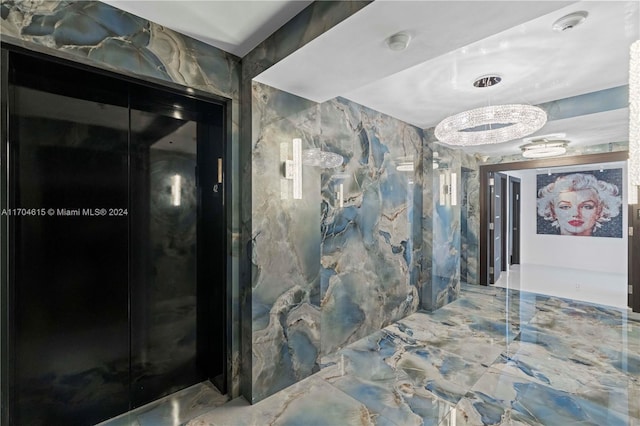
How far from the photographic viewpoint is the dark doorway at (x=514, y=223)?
25.3 ft

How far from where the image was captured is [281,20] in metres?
1.88

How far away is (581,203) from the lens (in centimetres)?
702

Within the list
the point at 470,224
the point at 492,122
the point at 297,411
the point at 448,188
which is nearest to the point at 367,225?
the point at 492,122

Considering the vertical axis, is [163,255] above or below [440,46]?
below

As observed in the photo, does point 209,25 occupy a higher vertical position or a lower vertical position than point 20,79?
higher

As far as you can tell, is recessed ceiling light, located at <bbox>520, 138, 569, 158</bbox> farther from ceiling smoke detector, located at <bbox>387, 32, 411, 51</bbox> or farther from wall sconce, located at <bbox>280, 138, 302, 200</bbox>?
wall sconce, located at <bbox>280, 138, 302, 200</bbox>

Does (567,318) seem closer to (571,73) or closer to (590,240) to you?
(571,73)

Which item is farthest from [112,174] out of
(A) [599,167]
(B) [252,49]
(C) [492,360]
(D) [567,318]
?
(A) [599,167]

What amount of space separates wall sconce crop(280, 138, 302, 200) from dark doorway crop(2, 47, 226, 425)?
53 centimetres

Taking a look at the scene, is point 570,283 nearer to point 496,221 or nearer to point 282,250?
point 496,221

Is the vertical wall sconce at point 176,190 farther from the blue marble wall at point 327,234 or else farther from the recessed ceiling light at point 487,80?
the recessed ceiling light at point 487,80

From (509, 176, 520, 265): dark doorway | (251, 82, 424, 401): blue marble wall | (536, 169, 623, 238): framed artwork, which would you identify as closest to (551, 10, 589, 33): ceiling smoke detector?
(251, 82, 424, 401): blue marble wall

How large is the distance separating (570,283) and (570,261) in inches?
81.2

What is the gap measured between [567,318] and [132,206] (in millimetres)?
5422
